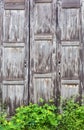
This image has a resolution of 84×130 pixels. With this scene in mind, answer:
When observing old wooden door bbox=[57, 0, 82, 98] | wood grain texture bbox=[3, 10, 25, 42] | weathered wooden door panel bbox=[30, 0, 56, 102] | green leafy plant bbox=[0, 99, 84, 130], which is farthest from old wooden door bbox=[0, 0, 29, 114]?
old wooden door bbox=[57, 0, 82, 98]

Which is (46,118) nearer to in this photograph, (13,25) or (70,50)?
(70,50)

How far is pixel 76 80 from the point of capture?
7.29 meters

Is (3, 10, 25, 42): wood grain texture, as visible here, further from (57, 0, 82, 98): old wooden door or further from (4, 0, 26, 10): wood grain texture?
(57, 0, 82, 98): old wooden door

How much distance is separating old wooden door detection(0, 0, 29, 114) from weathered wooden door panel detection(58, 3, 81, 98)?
78 centimetres

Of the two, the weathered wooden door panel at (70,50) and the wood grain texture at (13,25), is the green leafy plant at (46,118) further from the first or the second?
the wood grain texture at (13,25)

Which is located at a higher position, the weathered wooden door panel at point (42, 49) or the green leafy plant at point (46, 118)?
the weathered wooden door panel at point (42, 49)

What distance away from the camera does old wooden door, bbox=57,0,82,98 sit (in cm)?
730

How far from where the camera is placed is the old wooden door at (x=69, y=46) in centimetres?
730

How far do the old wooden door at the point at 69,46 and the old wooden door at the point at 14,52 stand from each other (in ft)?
2.47

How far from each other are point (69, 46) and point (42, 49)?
0.58 meters

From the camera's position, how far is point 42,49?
7.37 metres

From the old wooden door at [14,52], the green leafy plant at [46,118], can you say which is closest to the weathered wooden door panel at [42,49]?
the old wooden door at [14,52]

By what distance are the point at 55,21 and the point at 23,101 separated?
1.85 meters

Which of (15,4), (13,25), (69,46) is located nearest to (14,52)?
(13,25)
